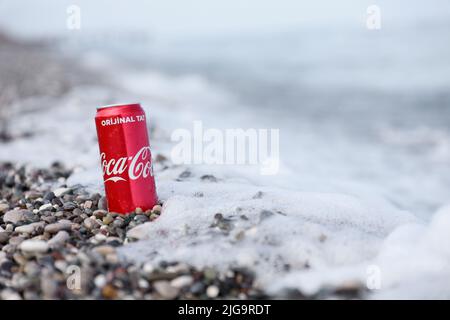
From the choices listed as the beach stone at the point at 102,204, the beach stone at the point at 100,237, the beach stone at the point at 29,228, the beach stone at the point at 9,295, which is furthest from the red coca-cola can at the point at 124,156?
the beach stone at the point at 9,295

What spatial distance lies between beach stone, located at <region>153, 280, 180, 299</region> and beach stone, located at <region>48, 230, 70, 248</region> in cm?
57

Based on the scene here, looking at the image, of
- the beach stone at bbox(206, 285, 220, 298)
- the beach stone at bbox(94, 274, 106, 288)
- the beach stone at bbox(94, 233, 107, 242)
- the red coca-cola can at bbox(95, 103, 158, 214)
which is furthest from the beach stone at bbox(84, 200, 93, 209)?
the beach stone at bbox(206, 285, 220, 298)

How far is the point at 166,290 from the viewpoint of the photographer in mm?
1886

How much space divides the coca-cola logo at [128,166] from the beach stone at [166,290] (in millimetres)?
731

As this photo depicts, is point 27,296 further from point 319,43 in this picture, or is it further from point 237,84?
point 319,43

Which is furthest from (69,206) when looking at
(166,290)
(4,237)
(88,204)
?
(166,290)

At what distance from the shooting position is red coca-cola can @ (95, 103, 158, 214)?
242 cm

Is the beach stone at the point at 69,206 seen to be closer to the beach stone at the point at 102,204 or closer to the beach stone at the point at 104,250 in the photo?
the beach stone at the point at 102,204

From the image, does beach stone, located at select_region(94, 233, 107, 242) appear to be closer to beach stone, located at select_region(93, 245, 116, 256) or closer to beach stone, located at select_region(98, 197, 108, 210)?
beach stone, located at select_region(93, 245, 116, 256)

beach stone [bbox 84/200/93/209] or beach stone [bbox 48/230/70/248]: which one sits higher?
beach stone [bbox 84/200/93/209]

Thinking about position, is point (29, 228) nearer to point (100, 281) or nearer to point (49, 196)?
point (49, 196)

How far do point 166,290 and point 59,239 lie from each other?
2.13 ft

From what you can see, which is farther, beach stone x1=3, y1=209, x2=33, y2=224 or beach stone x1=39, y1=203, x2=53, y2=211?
beach stone x1=39, y1=203, x2=53, y2=211
